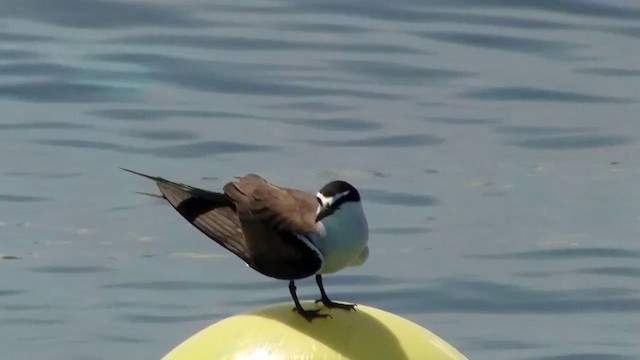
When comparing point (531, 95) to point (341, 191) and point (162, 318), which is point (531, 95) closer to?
point (162, 318)

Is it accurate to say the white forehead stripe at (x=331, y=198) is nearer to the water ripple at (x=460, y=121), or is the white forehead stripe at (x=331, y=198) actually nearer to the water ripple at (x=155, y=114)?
the water ripple at (x=460, y=121)

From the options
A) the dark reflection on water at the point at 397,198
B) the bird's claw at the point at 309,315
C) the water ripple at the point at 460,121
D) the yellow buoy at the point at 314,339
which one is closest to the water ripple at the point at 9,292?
the dark reflection on water at the point at 397,198

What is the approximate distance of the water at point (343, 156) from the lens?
8.39 metres

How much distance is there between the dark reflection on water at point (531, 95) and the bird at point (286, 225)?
6.90 metres

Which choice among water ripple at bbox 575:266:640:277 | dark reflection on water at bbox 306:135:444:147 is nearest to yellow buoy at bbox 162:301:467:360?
water ripple at bbox 575:266:640:277

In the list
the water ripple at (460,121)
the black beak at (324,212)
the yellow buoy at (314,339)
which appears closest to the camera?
the yellow buoy at (314,339)

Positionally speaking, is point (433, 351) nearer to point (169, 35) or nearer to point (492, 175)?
point (492, 175)

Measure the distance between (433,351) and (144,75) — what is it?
7834mm

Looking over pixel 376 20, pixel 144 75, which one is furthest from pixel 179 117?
pixel 376 20

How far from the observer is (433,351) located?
17.0 ft

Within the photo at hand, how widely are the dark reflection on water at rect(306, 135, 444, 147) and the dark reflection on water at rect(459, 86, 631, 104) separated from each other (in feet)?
4.04

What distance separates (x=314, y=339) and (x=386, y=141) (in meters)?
6.01

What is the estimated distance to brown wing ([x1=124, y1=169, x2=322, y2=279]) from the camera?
5.17 meters

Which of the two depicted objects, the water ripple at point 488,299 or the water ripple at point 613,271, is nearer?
the water ripple at point 488,299
